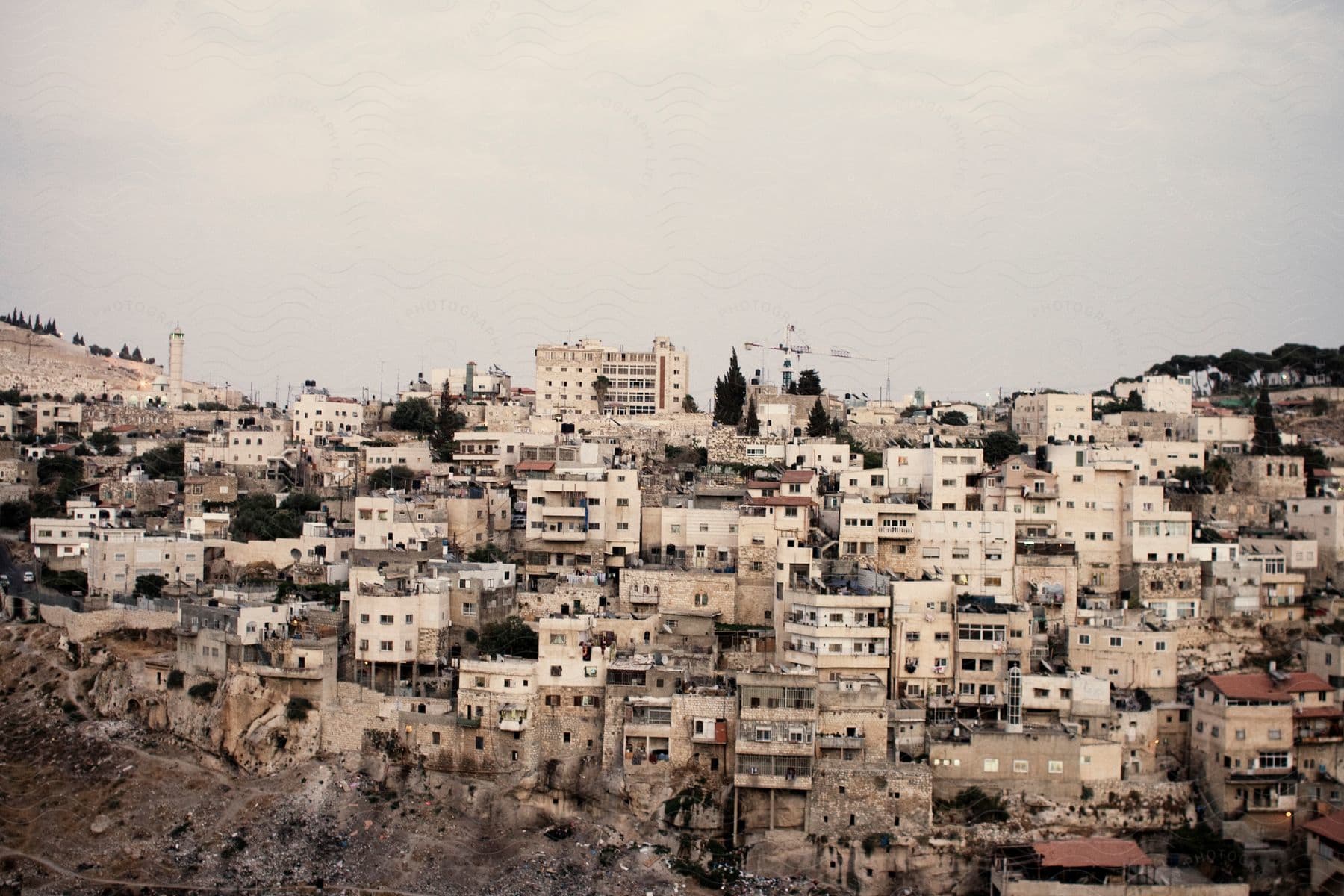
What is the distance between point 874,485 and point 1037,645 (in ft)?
28.9

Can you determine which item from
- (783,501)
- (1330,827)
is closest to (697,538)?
(783,501)

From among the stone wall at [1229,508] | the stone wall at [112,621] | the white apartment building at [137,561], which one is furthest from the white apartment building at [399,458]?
the stone wall at [1229,508]

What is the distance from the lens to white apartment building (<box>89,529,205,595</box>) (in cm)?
3725

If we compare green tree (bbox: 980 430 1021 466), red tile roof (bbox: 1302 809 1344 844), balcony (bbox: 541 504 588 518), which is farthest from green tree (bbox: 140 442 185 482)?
red tile roof (bbox: 1302 809 1344 844)

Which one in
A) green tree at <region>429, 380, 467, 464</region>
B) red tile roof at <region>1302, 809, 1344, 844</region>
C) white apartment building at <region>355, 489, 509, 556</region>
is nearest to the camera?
red tile roof at <region>1302, 809, 1344, 844</region>

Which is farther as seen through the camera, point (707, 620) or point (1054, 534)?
point (1054, 534)

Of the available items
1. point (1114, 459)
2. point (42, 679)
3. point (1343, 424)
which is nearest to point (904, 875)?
point (1114, 459)

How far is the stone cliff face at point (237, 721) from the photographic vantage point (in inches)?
1212

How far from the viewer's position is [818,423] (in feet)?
155

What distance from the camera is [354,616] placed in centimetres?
3189

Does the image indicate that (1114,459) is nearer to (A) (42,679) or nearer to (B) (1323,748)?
(B) (1323,748)

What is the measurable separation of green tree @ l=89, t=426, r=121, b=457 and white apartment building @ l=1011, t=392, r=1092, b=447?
103 feet

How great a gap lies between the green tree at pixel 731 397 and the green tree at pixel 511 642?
1944 centimetres

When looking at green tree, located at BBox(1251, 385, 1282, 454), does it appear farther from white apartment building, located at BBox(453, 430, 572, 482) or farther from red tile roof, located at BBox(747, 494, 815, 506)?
white apartment building, located at BBox(453, 430, 572, 482)
